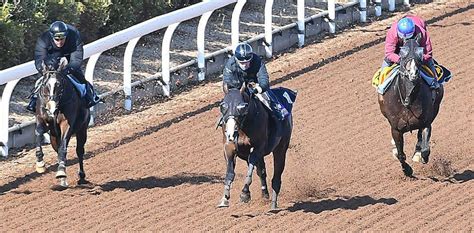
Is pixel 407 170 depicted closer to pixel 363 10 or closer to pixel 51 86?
pixel 51 86

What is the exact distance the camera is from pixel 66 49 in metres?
12.9

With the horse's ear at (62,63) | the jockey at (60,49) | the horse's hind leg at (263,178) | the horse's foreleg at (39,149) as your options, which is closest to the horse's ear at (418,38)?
the horse's hind leg at (263,178)

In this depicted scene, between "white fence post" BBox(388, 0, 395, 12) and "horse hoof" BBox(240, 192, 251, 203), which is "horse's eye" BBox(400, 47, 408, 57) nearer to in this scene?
"horse hoof" BBox(240, 192, 251, 203)

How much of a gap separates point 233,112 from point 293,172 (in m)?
2.93

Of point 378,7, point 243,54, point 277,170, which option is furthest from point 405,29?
point 378,7

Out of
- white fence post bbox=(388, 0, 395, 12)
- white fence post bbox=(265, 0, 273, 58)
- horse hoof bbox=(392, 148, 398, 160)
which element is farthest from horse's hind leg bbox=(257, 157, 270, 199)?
white fence post bbox=(388, 0, 395, 12)

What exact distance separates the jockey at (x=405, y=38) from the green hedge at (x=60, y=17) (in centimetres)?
562

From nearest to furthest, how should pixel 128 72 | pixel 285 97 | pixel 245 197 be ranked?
1. pixel 245 197
2. pixel 285 97
3. pixel 128 72

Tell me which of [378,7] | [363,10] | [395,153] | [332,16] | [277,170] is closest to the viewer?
[277,170]

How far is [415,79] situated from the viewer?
12602 mm

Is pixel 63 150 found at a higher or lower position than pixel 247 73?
lower

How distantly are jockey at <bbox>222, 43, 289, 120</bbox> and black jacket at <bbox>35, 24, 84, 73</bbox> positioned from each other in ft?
7.23

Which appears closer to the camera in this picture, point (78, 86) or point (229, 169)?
point (229, 169)

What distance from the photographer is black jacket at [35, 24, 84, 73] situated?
41.6 feet
